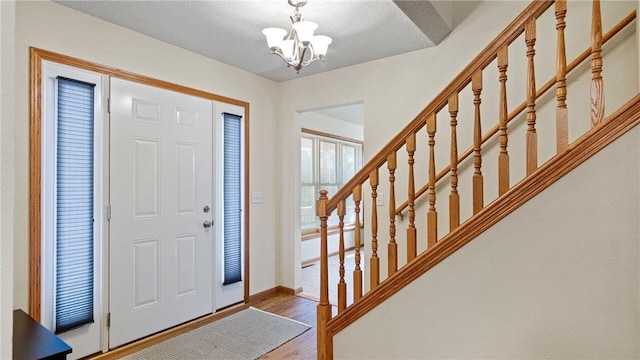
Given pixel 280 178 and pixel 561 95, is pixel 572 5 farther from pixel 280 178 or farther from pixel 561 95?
pixel 280 178

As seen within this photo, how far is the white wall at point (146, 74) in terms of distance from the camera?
207cm

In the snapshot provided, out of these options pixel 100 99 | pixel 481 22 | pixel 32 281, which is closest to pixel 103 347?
pixel 32 281

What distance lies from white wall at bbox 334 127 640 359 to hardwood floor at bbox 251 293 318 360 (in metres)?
1.08

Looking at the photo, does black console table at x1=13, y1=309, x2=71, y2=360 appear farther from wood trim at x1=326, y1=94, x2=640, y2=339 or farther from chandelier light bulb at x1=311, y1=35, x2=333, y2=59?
chandelier light bulb at x1=311, y1=35, x2=333, y2=59

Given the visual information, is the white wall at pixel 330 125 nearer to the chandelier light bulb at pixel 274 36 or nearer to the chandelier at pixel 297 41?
the chandelier at pixel 297 41

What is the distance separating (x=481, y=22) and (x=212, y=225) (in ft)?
9.52

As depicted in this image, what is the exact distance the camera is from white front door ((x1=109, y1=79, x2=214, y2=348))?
2.54m

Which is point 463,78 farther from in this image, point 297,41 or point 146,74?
point 146,74

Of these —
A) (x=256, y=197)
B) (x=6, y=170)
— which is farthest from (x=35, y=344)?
(x=256, y=197)

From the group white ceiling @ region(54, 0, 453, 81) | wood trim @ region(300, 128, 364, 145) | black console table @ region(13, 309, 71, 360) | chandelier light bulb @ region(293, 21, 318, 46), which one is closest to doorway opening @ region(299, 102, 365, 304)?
wood trim @ region(300, 128, 364, 145)

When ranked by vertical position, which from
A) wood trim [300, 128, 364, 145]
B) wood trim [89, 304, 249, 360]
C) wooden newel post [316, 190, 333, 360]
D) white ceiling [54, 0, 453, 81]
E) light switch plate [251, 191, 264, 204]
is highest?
white ceiling [54, 0, 453, 81]

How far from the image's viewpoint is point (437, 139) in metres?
2.84

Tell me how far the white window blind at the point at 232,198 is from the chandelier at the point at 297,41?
1213 millimetres

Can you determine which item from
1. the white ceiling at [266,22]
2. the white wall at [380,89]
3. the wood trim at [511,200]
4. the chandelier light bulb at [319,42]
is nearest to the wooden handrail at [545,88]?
the white wall at [380,89]
